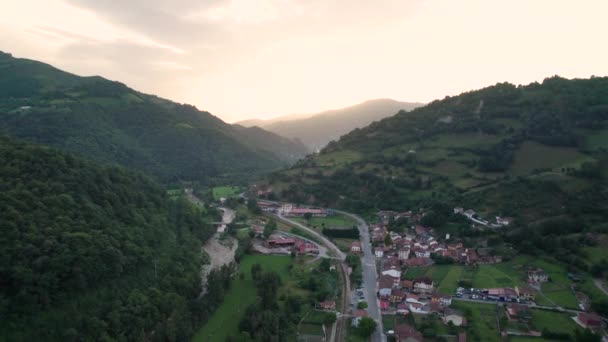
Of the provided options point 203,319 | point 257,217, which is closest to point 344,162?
point 257,217

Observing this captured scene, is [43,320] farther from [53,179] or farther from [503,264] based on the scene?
[503,264]

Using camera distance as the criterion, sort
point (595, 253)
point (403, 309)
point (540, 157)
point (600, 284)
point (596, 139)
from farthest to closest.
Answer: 1. point (596, 139)
2. point (540, 157)
3. point (595, 253)
4. point (600, 284)
5. point (403, 309)

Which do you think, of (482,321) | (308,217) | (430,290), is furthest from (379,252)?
(308,217)

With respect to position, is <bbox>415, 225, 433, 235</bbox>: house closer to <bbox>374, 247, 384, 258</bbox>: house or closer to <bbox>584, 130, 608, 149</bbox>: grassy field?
<bbox>374, 247, 384, 258</bbox>: house

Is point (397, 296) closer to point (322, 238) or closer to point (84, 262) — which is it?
point (322, 238)

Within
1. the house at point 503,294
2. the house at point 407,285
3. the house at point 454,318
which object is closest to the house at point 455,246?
the house at point 503,294

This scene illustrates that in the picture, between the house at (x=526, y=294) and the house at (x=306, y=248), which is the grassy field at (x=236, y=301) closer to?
the house at (x=306, y=248)

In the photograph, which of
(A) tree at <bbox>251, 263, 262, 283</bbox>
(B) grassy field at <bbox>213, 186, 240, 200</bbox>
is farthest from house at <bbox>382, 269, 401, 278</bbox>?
(B) grassy field at <bbox>213, 186, 240, 200</bbox>
